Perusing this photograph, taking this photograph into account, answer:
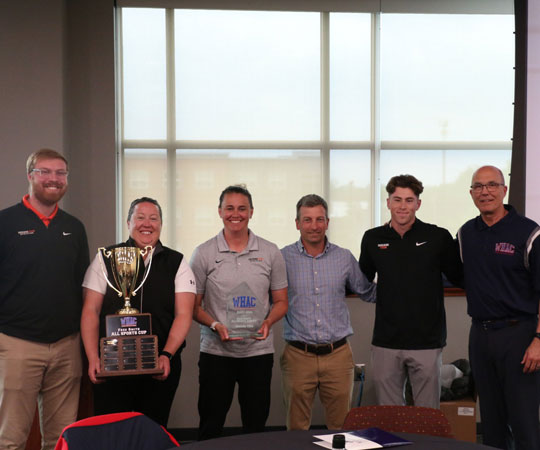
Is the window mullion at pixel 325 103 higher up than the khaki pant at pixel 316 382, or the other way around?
the window mullion at pixel 325 103

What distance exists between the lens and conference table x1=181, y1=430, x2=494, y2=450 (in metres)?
1.93

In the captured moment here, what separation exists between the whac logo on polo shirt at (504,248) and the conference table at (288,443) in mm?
1399

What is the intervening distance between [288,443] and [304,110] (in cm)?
358

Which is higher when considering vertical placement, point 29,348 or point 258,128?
point 258,128

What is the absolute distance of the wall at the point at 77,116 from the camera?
14.9 ft

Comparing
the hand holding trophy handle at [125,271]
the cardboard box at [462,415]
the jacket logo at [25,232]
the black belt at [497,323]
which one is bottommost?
the cardboard box at [462,415]

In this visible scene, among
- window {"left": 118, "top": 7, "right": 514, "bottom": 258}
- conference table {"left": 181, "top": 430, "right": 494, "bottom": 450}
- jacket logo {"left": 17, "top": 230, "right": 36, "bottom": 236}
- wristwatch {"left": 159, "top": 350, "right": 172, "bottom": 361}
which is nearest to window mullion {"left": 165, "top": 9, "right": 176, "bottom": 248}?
window {"left": 118, "top": 7, "right": 514, "bottom": 258}

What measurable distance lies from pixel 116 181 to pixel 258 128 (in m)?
1.21

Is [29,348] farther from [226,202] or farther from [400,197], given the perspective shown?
[400,197]

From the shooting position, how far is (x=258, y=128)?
16.9 feet

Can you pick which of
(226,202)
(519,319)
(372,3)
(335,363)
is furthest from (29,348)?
(372,3)

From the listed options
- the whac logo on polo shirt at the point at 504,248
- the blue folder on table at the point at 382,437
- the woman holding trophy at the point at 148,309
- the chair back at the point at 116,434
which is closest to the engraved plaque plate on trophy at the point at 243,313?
the woman holding trophy at the point at 148,309

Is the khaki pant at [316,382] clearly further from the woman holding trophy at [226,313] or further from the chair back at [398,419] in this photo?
the chair back at [398,419]

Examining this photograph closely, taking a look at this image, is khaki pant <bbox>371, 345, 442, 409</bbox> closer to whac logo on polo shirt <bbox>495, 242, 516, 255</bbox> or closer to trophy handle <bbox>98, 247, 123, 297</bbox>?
whac logo on polo shirt <bbox>495, 242, 516, 255</bbox>
